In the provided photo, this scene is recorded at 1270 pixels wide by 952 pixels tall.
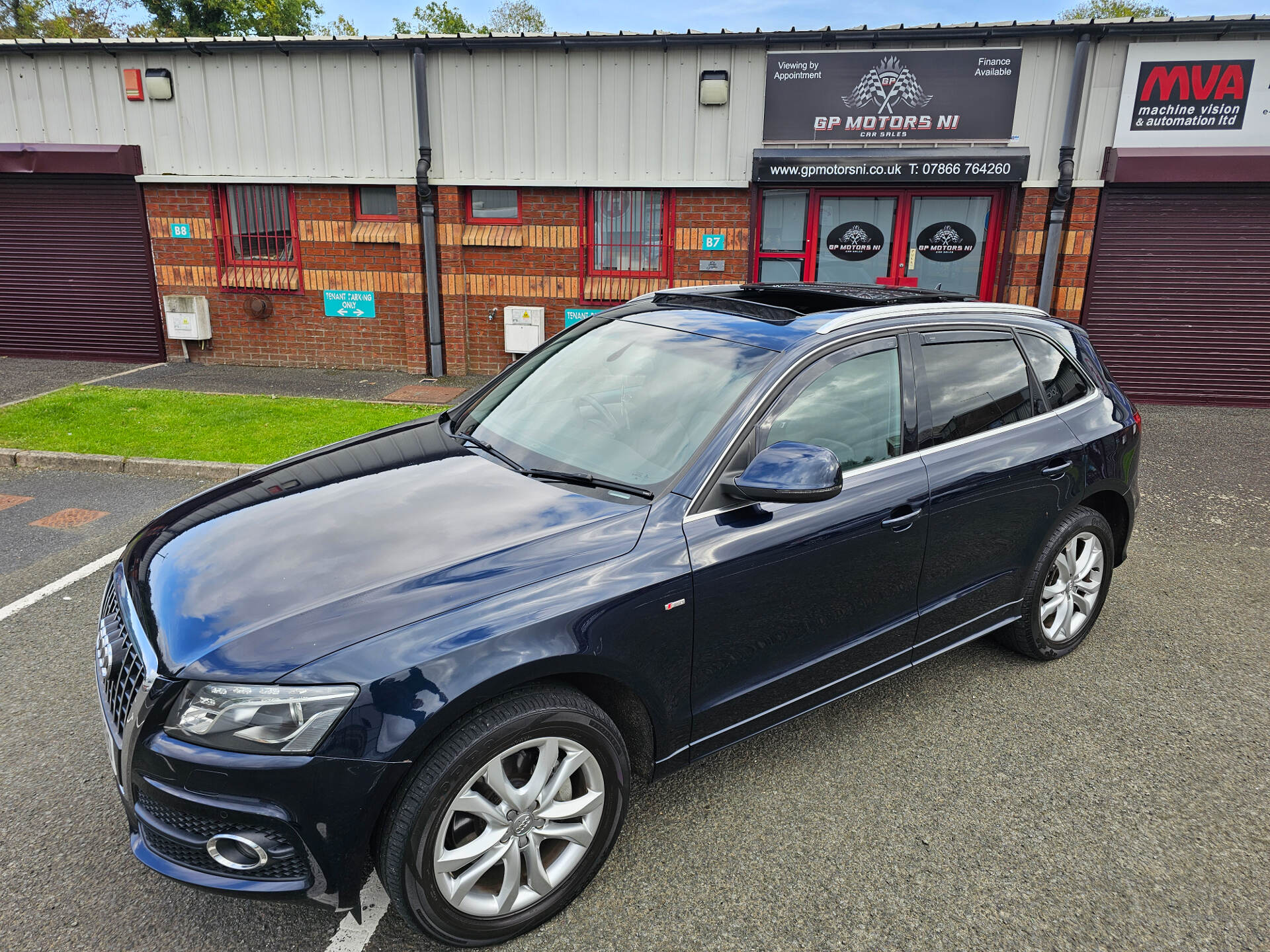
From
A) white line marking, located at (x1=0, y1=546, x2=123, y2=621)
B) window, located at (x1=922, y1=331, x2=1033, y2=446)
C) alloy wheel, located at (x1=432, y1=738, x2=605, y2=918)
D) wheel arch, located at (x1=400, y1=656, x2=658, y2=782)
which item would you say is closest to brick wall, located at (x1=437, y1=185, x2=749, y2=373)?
white line marking, located at (x1=0, y1=546, x2=123, y2=621)

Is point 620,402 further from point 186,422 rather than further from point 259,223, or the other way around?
point 259,223

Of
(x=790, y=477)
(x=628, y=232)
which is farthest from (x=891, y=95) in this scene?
(x=790, y=477)

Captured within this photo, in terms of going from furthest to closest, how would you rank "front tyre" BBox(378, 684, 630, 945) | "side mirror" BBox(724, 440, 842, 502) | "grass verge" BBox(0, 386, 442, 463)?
"grass verge" BBox(0, 386, 442, 463) → "side mirror" BBox(724, 440, 842, 502) → "front tyre" BBox(378, 684, 630, 945)

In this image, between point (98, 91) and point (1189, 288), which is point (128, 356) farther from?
point (1189, 288)

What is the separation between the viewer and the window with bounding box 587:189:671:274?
10.7m

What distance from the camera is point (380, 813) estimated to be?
2.18 m

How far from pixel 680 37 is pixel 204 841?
1007cm

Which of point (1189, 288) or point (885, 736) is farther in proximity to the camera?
point (1189, 288)

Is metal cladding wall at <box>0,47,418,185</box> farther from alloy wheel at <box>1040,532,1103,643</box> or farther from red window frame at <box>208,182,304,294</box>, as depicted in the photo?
alloy wheel at <box>1040,532,1103,643</box>

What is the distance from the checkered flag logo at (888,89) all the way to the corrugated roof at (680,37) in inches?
14.4

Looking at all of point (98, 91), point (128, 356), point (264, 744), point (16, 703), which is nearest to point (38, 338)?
point (128, 356)

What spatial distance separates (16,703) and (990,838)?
3.97 m

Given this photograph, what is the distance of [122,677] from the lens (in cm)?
241

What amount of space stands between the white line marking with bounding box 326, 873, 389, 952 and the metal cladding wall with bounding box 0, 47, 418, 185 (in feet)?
32.3
